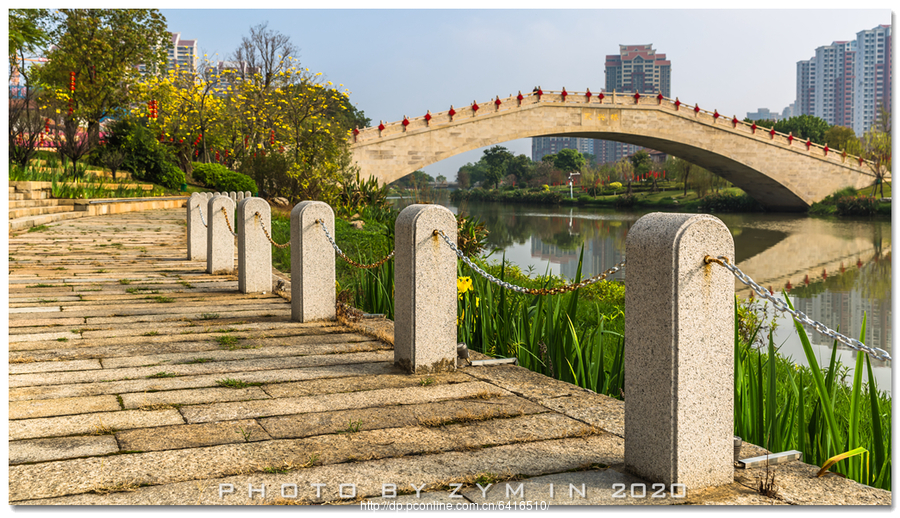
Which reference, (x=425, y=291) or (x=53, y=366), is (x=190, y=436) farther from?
(x=53, y=366)

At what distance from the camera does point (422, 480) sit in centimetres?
223

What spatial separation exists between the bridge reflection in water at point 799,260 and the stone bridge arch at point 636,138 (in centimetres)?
477

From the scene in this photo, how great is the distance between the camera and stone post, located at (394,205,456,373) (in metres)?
3.57

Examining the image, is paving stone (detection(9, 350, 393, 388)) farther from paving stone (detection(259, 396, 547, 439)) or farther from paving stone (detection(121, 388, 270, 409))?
paving stone (detection(259, 396, 547, 439))

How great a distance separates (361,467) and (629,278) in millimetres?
1093

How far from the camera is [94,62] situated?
83.7 ft

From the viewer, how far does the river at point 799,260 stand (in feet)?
33.2

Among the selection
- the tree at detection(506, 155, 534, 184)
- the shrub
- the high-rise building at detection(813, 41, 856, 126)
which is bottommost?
the shrub

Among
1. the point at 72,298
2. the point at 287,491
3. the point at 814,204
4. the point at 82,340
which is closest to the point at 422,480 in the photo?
the point at 287,491

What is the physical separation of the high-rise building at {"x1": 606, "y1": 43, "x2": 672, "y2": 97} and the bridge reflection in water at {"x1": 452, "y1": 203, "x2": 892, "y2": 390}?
17236 centimetres

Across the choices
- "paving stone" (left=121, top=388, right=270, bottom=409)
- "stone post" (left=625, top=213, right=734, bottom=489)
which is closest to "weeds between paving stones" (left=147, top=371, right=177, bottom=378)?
"paving stone" (left=121, top=388, right=270, bottom=409)

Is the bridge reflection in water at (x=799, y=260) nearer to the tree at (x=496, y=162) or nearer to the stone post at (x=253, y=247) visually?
the stone post at (x=253, y=247)

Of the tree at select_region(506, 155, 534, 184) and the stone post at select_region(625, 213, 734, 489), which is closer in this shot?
the stone post at select_region(625, 213, 734, 489)

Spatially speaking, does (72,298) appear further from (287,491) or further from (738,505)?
(738,505)
